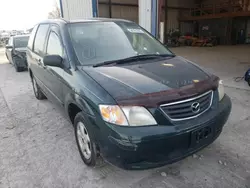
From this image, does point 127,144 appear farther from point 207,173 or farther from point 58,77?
point 58,77

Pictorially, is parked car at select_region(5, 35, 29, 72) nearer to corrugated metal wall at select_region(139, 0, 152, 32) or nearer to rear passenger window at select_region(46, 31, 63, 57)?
corrugated metal wall at select_region(139, 0, 152, 32)

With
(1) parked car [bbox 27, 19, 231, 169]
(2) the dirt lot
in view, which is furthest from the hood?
(2) the dirt lot

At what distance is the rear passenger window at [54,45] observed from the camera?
2916 mm

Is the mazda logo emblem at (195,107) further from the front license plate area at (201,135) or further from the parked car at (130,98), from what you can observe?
the front license plate area at (201,135)

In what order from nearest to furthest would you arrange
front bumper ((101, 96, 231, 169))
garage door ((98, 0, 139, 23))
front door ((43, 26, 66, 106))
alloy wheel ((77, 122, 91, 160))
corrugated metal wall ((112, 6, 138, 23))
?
front bumper ((101, 96, 231, 169))
alloy wheel ((77, 122, 91, 160))
front door ((43, 26, 66, 106))
garage door ((98, 0, 139, 23))
corrugated metal wall ((112, 6, 138, 23))

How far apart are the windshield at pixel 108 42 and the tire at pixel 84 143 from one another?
2.26ft

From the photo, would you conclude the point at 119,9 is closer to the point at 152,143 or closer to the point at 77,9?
the point at 77,9

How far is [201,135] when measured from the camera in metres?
2.07

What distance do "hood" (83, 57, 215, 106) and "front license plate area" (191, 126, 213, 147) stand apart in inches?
13.8

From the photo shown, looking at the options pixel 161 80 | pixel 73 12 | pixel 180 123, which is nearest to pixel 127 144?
pixel 180 123

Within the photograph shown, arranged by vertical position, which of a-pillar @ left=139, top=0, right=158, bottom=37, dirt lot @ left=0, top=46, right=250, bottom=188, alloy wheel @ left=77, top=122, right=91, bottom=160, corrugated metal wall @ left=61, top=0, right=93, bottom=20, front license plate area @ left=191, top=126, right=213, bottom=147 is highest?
corrugated metal wall @ left=61, top=0, right=93, bottom=20

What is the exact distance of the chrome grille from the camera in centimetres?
193

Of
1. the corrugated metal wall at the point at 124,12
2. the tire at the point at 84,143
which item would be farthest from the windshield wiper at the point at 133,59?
the corrugated metal wall at the point at 124,12

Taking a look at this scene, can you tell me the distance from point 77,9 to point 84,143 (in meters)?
9.88
